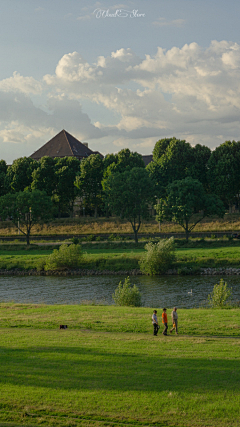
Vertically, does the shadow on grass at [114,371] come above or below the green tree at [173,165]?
below

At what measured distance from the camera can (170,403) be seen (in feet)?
38.8

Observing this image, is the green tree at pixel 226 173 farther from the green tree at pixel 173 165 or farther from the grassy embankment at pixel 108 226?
the green tree at pixel 173 165

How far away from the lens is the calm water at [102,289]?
3747 cm

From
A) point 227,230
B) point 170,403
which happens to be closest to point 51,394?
point 170,403

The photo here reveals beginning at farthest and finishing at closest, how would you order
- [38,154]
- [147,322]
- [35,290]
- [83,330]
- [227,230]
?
[38,154], [227,230], [35,290], [147,322], [83,330]

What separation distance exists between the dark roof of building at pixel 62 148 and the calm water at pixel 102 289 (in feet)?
291

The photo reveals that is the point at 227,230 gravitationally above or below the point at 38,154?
below

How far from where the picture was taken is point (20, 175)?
105250 mm

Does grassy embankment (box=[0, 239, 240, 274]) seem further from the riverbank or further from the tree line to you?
the tree line

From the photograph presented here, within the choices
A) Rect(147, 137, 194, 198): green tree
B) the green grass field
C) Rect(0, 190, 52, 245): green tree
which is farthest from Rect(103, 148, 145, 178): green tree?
the green grass field

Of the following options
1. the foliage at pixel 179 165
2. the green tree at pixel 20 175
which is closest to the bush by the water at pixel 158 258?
the foliage at pixel 179 165

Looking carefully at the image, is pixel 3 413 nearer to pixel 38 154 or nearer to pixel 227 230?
pixel 227 230

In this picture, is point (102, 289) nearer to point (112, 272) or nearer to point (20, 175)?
point (112, 272)

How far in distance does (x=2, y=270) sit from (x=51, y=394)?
4957 cm
